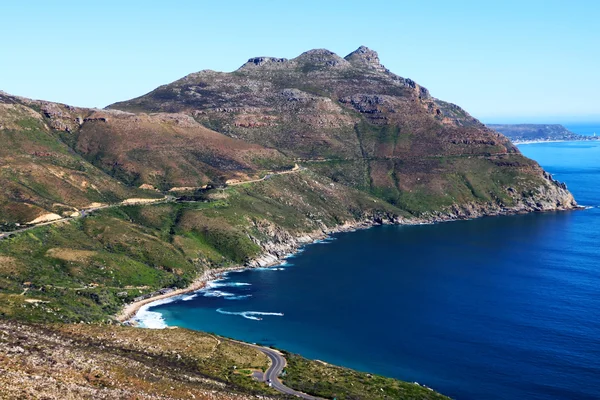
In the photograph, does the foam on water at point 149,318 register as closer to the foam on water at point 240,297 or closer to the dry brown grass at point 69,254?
the foam on water at point 240,297

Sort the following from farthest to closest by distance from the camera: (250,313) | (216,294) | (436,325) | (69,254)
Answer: (216,294) → (69,254) → (250,313) → (436,325)

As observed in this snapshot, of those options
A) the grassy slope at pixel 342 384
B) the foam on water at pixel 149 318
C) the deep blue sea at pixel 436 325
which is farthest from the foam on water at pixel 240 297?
the grassy slope at pixel 342 384

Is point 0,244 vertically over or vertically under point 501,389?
over

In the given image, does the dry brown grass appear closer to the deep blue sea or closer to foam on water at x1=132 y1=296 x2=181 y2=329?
foam on water at x1=132 y1=296 x2=181 y2=329

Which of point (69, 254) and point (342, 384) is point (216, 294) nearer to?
point (69, 254)

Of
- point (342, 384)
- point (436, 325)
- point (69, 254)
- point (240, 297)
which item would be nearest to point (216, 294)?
point (240, 297)

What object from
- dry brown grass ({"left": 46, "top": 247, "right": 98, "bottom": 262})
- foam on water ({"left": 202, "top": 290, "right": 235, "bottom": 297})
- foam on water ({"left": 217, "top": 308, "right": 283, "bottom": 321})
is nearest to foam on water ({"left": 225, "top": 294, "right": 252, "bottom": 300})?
foam on water ({"left": 202, "top": 290, "right": 235, "bottom": 297})

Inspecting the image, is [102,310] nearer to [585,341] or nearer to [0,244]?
[0,244]

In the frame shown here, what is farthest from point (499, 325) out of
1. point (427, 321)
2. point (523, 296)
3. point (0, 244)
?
point (0, 244)

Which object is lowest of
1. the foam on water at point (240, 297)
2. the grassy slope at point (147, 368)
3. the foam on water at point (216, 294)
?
the foam on water at point (216, 294)
